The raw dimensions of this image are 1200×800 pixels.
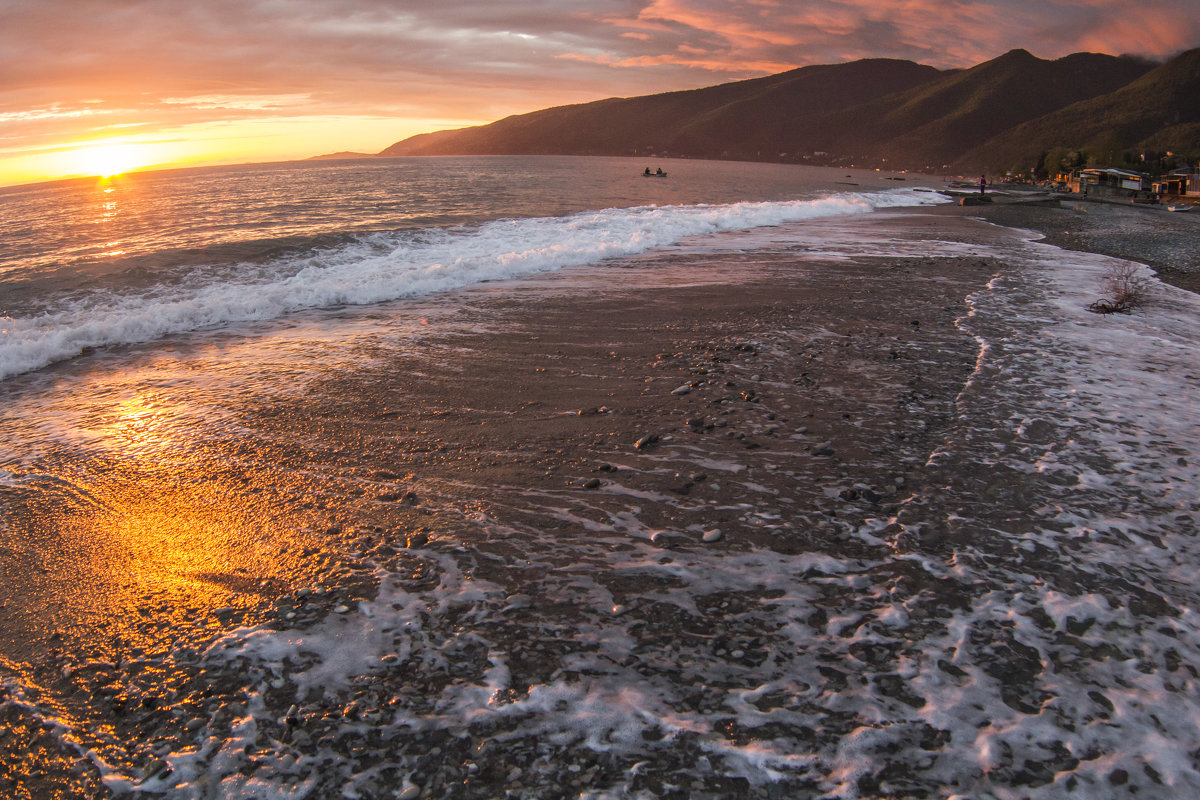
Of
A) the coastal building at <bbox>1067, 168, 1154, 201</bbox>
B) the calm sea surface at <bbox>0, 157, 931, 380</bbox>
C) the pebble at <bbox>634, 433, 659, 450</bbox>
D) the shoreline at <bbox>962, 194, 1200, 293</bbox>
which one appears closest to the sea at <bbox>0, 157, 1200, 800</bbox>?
the pebble at <bbox>634, 433, 659, 450</bbox>

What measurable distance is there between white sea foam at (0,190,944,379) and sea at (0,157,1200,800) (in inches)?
129

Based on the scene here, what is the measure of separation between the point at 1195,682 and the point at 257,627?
19.4 feet

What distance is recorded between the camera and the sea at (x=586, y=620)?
3111 millimetres

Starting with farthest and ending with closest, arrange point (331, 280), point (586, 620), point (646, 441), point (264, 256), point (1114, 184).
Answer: point (1114, 184)
point (264, 256)
point (331, 280)
point (646, 441)
point (586, 620)

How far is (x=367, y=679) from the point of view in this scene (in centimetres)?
368

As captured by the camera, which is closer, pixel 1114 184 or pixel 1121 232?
pixel 1121 232

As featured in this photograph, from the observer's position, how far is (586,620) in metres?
4.12

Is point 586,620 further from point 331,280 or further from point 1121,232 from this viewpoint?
point 1121,232

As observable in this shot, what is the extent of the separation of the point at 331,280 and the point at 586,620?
1434 cm

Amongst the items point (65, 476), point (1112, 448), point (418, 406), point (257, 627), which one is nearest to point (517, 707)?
point (257, 627)

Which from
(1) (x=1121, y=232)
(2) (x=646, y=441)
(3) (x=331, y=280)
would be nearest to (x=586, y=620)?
(2) (x=646, y=441)

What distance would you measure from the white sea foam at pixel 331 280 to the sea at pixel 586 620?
3.28 m

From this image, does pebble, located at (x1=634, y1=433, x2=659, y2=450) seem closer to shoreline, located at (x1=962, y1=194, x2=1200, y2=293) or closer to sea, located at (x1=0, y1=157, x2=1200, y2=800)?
sea, located at (x1=0, y1=157, x2=1200, y2=800)

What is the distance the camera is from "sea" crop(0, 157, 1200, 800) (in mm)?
3111
